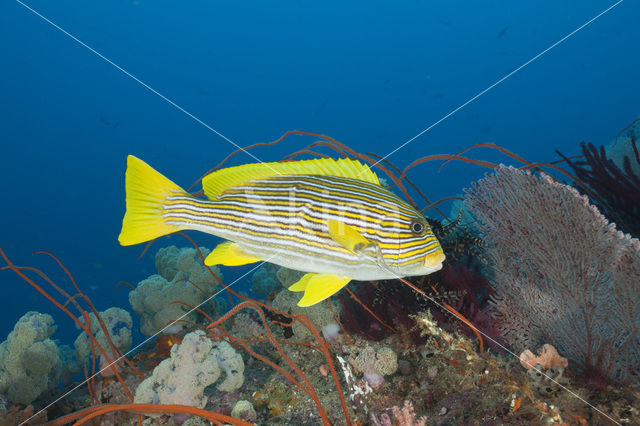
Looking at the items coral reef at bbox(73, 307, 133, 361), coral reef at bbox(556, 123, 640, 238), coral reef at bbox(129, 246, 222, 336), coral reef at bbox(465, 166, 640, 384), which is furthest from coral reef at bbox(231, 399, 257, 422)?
coral reef at bbox(556, 123, 640, 238)

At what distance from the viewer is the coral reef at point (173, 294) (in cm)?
496

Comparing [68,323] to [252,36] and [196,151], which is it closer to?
[196,151]

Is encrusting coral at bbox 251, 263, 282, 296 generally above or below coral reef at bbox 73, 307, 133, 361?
above

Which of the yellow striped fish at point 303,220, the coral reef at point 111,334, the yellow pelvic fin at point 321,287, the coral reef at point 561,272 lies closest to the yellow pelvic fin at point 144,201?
the yellow striped fish at point 303,220

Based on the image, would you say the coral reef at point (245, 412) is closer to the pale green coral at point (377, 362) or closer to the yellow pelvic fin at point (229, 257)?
the pale green coral at point (377, 362)

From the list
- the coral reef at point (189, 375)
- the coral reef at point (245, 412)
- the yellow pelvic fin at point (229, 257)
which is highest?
the yellow pelvic fin at point (229, 257)

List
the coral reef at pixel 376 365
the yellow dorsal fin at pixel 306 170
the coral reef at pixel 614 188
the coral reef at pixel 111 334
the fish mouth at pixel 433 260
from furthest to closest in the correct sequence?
the coral reef at pixel 111 334 < the coral reef at pixel 614 188 < the coral reef at pixel 376 365 < the yellow dorsal fin at pixel 306 170 < the fish mouth at pixel 433 260

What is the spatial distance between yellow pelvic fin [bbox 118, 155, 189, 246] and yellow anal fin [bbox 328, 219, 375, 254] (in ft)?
3.75

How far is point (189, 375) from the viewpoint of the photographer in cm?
278

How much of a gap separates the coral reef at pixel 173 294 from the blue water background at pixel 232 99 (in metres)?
56.3

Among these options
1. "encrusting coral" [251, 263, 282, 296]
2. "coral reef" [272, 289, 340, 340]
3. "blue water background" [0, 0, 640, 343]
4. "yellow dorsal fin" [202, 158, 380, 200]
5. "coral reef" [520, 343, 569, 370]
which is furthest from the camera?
"blue water background" [0, 0, 640, 343]

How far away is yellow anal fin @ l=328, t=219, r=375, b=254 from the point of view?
6.33 ft

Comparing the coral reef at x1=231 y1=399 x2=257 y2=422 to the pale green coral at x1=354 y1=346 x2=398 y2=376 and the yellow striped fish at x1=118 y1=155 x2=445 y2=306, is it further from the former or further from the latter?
the yellow striped fish at x1=118 y1=155 x2=445 y2=306

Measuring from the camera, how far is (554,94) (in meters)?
91.3
